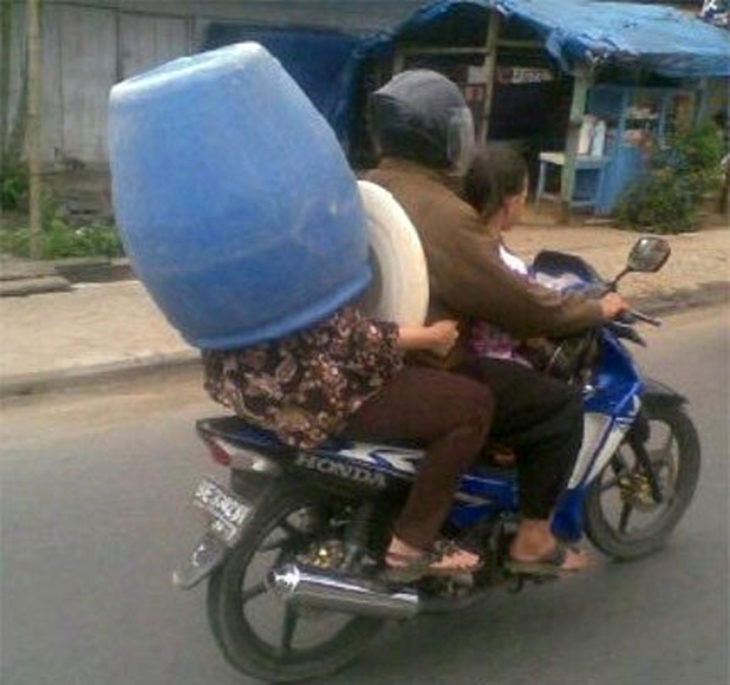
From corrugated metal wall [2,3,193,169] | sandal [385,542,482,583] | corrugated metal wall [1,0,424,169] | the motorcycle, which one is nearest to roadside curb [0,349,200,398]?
the motorcycle

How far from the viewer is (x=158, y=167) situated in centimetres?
252

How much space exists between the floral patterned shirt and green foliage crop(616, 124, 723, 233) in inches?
363

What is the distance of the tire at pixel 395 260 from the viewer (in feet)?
9.16

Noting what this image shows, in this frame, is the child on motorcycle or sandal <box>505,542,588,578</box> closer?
the child on motorcycle

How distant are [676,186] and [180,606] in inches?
366

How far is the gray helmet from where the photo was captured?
9.53ft

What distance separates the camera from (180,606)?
3514 mm

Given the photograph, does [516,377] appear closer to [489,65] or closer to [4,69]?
[4,69]

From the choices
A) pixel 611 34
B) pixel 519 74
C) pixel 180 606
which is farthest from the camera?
pixel 519 74

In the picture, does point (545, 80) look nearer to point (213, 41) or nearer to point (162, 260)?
point (213, 41)

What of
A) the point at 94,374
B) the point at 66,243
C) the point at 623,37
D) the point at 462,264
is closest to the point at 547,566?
the point at 462,264

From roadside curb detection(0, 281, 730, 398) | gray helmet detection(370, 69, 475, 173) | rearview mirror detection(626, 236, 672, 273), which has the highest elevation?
gray helmet detection(370, 69, 475, 173)

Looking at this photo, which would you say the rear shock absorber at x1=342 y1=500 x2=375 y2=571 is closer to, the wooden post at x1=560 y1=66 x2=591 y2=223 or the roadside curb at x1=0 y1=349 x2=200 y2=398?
the roadside curb at x1=0 y1=349 x2=200 y2=398

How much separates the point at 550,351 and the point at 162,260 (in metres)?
1.24
